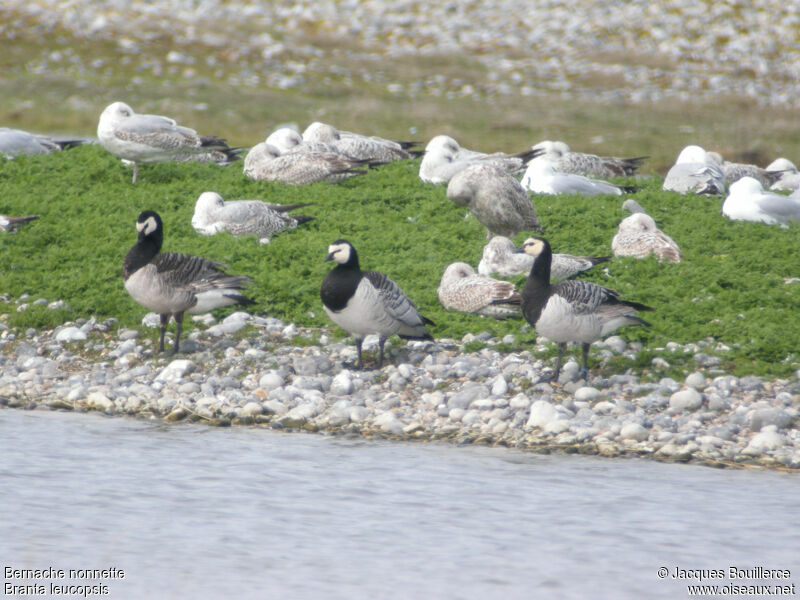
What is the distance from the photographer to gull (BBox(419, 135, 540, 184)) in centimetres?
1752

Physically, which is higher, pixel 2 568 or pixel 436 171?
pixel 436 171

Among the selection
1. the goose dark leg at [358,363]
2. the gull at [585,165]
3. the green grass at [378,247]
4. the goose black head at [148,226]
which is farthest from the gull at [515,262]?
the gull at [585,165]

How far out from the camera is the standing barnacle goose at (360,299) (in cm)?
1062

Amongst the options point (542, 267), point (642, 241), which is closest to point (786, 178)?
point (642, 241)

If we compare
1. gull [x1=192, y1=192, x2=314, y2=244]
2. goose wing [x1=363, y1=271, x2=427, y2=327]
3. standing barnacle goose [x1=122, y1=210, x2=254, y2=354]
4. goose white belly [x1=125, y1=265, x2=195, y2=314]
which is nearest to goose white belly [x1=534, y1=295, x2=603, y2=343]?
goose wing [x1=363, y1=271, x2=427, y2=327]

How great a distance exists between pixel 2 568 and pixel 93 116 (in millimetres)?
24063

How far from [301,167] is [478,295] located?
20.3 ft

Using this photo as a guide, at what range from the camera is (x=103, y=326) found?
40.4 ft

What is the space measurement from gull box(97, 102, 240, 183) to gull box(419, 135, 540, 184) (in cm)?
358

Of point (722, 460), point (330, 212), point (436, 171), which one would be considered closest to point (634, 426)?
point (722, 460)

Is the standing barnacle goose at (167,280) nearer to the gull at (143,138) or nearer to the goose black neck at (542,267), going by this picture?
the goose black neck at (542,267)

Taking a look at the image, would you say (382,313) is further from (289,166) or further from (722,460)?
(289,166)

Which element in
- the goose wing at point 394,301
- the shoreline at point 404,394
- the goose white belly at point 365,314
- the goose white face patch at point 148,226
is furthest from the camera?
the goose white face patch at point 148,226

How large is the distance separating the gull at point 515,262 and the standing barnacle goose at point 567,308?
2.27 m
